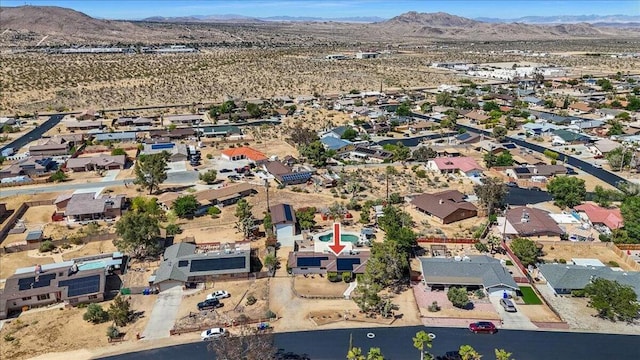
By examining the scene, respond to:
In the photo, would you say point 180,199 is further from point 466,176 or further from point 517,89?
point 517,89

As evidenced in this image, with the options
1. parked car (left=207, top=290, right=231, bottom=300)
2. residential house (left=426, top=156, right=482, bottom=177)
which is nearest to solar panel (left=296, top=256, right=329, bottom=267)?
parked car (left=207, top=290, right=231, bottom=300)

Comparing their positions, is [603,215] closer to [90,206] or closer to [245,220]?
[245,220]

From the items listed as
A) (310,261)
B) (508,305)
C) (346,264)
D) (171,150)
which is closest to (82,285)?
(310,261)

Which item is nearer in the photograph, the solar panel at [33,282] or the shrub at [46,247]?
the solar panel at [33,282]

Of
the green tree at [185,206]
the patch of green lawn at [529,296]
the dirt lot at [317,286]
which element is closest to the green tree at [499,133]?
the patch of green lawn at [529,296]

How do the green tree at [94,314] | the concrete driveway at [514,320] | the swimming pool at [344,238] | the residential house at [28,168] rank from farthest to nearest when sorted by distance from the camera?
the residential house at [28,168], the swimming pool at [344,238], the green tree at [94,314], the concrete driveway at [514,320]

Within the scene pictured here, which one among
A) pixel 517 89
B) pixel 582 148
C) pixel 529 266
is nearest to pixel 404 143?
pixel 582 148

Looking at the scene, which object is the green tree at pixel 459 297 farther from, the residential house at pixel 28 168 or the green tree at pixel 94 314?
the residential house at pixel 28 168

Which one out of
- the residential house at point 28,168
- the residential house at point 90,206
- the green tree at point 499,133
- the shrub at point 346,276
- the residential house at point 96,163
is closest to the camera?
the shrub at point 346,276
